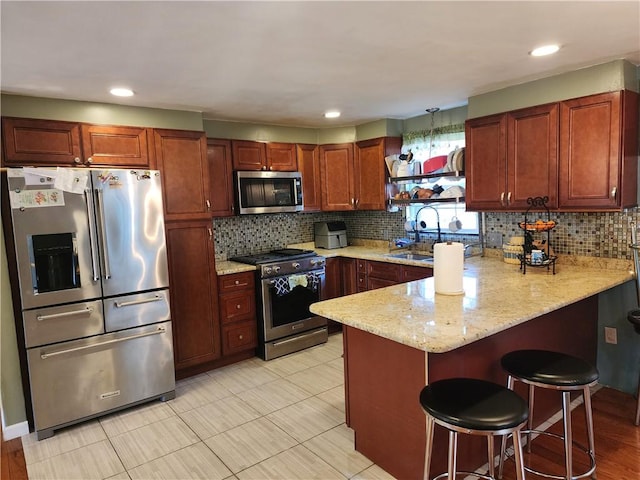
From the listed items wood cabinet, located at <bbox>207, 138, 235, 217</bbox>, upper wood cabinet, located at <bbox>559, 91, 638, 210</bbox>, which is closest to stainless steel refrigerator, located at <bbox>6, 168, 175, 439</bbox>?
wood cabinet, located at <bbox>207, 138, 235, 217</bbox>

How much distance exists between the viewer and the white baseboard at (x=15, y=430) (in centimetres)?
267

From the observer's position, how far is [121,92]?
9.16 feet

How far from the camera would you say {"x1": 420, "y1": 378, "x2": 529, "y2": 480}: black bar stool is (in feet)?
4.81

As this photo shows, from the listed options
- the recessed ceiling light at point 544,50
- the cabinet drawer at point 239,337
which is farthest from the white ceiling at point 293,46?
the cabinet drawer at point 239,337

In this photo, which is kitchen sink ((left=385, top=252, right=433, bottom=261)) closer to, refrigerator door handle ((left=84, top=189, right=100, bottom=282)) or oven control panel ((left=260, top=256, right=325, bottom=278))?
oven control panel ((left=260, top=256, right=325, bottom=278))

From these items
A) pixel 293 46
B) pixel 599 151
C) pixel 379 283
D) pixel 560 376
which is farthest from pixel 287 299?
pixel 599 151

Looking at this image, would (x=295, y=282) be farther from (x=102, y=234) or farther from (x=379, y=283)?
(x=102, y=234)

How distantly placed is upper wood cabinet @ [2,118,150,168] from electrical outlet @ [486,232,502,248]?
3.04 metres

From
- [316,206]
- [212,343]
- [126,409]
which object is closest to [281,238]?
[316,206]

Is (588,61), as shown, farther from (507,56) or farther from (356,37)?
(356,37)

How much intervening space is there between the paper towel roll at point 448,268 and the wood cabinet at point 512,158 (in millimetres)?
1126

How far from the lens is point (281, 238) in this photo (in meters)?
4.70

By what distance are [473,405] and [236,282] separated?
2593mm

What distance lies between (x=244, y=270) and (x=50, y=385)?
168 cm
